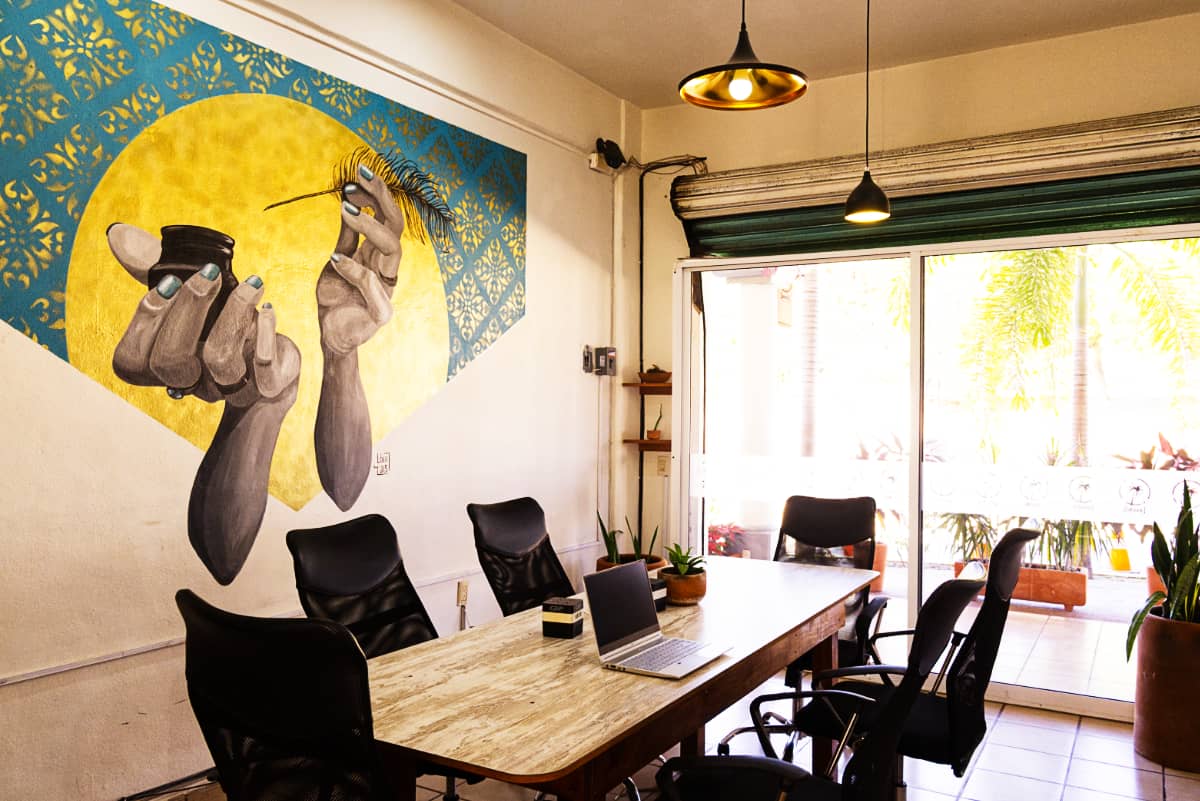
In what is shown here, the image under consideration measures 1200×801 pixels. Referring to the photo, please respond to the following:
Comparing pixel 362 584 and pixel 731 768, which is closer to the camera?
pixel 731 768

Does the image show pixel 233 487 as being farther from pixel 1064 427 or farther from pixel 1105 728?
pixel 1105 728

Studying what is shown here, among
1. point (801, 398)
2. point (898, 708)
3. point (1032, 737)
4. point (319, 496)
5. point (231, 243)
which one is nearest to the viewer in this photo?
point (898, 708)

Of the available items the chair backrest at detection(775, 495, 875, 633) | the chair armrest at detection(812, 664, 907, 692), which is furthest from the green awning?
the chair armrest at detection(812, 664, 907, 692)

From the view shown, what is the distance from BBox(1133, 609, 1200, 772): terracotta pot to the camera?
159 inches

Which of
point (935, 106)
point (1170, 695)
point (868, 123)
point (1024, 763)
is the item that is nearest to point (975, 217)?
point (935, 106)

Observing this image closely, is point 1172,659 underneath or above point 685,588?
underneath

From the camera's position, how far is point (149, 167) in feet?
11.1

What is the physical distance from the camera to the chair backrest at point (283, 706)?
1.76 meters

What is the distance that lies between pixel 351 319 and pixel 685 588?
1.92 metres

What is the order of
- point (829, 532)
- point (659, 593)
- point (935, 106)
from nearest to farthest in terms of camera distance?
point (659, 593), point (829, 532), point (935, 106)

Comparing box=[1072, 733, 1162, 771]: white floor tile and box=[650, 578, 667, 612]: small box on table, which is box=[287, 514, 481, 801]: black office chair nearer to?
box=[650, 578, 667, 612]: small box on table

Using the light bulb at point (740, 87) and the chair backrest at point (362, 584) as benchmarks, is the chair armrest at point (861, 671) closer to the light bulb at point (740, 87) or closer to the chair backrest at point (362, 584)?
the chair backrest at point (362, 584)

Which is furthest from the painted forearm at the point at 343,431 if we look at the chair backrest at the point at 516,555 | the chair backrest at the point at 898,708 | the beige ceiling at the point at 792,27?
the chair backrest at the point at 898,708

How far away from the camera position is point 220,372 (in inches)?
144
